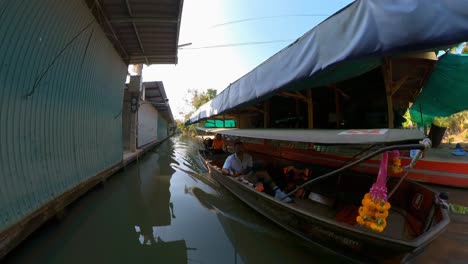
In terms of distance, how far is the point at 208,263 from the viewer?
2791mm

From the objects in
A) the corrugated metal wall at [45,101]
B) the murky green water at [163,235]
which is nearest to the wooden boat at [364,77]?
the murky green water at [163,235]

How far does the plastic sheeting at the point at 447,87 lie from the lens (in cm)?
388

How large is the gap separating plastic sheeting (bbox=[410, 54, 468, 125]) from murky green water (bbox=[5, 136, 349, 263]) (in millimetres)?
4440

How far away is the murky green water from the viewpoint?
2.87m

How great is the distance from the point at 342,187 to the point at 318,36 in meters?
3.00

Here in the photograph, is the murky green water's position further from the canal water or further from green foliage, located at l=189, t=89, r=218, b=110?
green foliage, located at l=189, t=89, r=218, b=110

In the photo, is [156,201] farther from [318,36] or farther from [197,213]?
[318,36]

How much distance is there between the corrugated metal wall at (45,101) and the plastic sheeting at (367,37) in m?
3.90

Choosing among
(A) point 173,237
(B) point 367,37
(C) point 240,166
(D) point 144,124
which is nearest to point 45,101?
(A) point 173,237

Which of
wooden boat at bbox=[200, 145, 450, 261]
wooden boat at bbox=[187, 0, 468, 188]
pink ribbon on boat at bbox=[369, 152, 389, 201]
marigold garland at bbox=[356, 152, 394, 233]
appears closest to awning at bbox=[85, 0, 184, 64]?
wooden boat at bbox=[187, 0, 468, 188]

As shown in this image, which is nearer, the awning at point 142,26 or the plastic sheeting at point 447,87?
the plastic sheeting at point 447,87

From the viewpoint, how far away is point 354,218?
10.6ft

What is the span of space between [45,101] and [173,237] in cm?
335

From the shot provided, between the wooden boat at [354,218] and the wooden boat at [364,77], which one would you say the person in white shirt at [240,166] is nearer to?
the wooden boat at [354,218]
